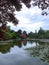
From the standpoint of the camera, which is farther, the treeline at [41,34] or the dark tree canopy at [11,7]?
the treeline at [41,34]

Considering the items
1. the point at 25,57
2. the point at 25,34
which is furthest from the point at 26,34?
the point at 25,57

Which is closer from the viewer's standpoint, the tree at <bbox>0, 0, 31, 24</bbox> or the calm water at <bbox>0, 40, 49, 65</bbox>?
the tree at <bbox>0, 0, 31, 24</bbox>

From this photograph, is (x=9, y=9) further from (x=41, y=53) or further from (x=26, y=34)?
(x=26, y=34)

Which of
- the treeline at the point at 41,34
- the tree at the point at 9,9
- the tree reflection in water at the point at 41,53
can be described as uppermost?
the tree at the point at 9,9

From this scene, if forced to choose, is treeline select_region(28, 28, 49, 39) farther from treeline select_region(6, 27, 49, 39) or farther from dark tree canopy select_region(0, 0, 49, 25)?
dark tree canopy select_region(0, 0, 49, 25)

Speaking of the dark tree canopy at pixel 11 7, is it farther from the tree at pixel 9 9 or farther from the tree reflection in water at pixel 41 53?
the tree reflection in water at pixel 41 53

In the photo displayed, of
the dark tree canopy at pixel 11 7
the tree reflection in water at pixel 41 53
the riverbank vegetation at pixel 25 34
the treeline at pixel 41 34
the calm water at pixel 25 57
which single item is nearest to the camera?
the dark tree canopy at pixel 11 7

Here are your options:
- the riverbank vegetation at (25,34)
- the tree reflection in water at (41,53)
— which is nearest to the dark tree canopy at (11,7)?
the tree reflection in water at (41,53)

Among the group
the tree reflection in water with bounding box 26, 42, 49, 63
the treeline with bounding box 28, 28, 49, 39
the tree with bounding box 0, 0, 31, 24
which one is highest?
the tree with bounding box 0, 0, 31, 24

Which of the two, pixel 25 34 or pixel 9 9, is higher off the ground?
pixel 9 9

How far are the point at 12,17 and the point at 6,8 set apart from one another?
169mm

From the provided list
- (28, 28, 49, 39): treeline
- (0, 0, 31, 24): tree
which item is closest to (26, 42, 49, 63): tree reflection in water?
(0, 0, 31, 24): tree

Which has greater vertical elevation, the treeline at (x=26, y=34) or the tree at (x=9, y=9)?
the tree at (x=9, y=9)

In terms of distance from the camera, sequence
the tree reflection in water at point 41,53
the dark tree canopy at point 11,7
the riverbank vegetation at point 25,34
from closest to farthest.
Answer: the dark tree canopy at point 11,7
the tree reflection in water at point 41,53
the riverbank vegetation at point 25,34
